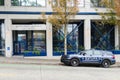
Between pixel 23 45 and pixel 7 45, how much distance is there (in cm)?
522

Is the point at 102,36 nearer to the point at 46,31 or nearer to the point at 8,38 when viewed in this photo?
the point at 46,31

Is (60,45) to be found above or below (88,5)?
below

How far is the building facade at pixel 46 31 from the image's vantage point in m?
35.0

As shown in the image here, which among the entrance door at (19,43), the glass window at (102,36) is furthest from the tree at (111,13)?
the entrance door at (19,43)

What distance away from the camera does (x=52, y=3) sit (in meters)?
32.5

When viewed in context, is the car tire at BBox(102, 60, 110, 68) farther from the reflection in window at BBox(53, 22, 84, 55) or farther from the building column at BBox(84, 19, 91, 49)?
the reflection in window at BBox(53, 22, 84, 55)

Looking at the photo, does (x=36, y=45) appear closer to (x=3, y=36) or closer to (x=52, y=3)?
(x=3, y=36)

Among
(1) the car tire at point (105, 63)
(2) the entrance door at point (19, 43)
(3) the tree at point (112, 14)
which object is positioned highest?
(3) the tree at point (112, 14)

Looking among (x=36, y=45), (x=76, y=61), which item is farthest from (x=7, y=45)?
(x=76, y=61)

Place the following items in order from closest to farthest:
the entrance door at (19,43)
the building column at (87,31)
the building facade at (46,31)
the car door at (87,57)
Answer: the car door at (87,57), the building facade at (46,31), the building column at (87,31), the entrance door at (19,43)

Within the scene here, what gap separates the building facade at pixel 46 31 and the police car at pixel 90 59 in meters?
7.54

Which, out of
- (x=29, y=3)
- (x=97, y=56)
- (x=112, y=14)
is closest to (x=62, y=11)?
(x=29, y=3)

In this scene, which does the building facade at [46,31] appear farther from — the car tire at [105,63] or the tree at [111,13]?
the car tire at [105,63]

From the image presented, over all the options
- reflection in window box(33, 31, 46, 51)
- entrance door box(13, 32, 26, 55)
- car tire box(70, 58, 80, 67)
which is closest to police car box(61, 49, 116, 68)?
car tire box(70, 58, 80, 67)
